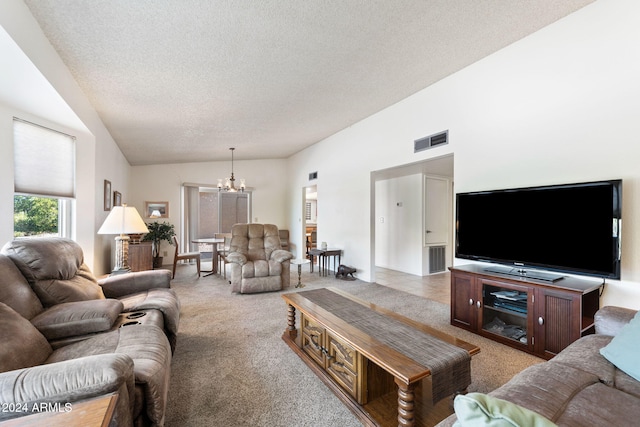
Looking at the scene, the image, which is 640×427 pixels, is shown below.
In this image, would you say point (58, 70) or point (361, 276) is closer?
point (58, 70)

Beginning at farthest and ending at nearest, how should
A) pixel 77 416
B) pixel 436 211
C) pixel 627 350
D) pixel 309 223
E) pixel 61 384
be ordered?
pixel 309 223 → pixel 436 211 → pixel 627 350 → pixel 61 384 → pixel 77 416

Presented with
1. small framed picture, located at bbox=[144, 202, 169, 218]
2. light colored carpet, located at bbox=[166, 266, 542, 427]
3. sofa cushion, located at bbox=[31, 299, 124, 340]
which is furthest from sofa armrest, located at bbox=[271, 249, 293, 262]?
small framed picture, located at bbox=[144, 202, 169, 218]

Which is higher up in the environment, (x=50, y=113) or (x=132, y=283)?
(x=50, y=113)

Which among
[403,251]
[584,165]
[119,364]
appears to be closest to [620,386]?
[584,165]

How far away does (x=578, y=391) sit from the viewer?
3.88 feet

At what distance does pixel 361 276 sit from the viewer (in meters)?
5.09

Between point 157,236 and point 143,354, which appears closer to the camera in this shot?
point 143,354

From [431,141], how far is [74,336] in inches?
157

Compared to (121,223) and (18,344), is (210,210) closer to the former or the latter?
(121,223)

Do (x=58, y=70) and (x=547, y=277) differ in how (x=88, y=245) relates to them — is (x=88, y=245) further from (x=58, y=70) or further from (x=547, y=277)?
(x=547, y=277)

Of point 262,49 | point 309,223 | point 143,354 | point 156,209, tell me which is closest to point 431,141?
point 262,49

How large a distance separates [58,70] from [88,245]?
81.8 inches

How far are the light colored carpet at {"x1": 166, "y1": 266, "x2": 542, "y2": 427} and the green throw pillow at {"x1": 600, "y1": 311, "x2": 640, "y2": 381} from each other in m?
0.75

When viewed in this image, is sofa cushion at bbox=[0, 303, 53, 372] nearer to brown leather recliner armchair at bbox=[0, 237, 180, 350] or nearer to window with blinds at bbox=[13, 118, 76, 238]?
brown leather recliner armchair at bbox=[0, 237, 180, 350]
